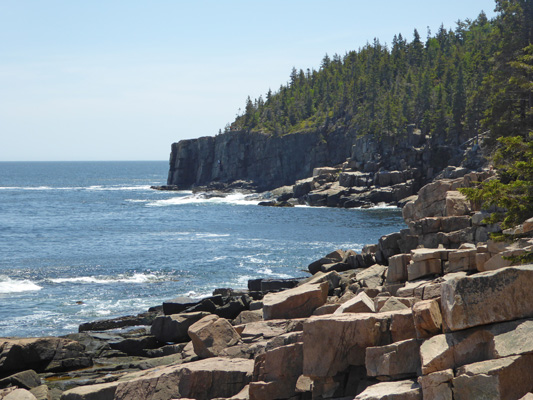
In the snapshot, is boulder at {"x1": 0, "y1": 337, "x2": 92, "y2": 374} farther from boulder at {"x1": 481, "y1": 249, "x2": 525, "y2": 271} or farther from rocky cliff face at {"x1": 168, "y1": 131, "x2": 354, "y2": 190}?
rocky cliff face at {"x1": 168, "y1": 131, "x2": 354, "y2": 190}

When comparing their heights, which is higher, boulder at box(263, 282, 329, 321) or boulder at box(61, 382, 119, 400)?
boulder at box(263, 282, 329, 321)

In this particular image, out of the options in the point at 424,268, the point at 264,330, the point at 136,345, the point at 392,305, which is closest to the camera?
the point at 392,305

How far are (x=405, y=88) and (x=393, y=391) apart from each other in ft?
446

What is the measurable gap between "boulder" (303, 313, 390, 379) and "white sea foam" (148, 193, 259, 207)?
100m

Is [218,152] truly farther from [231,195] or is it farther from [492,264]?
[492,264]

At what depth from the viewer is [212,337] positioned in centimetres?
2019

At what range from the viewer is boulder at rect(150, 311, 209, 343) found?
27.3m

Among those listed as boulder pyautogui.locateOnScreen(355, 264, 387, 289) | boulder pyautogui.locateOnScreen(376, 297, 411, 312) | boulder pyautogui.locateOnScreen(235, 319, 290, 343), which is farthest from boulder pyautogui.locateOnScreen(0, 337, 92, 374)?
boulder pyautogui.locateOnScreen(376, 297, 411, 312)

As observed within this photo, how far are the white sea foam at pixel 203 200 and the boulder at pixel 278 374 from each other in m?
99.6

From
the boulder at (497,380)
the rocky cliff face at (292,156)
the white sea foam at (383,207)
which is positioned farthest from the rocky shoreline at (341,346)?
the rocky cliff face at (292,156)

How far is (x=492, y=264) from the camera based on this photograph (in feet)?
71.8

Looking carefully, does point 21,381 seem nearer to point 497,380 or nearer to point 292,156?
point 497,380

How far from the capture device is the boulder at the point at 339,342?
15.2 meters

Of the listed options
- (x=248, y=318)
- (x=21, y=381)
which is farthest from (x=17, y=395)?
(x=248, y=318)
